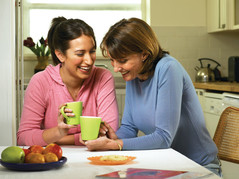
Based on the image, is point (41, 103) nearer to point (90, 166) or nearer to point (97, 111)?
point (97, 111)

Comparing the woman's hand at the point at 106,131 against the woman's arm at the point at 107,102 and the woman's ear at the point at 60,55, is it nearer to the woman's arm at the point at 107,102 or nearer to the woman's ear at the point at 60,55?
the woman's arm at the point at 107,102

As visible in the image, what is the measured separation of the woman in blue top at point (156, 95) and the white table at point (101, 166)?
0.41 feet

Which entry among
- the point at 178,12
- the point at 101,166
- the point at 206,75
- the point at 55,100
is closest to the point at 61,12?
the point at 178,12

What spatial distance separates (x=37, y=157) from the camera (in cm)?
122

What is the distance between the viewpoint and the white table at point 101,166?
1162 mm

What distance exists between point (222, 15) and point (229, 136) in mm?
2595

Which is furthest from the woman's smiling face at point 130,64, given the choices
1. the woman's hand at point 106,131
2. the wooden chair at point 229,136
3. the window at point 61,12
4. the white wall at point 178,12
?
the window at point 61,12

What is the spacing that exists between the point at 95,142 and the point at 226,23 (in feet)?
9.92

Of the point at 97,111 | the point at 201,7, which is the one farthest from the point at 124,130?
the point at 201,7

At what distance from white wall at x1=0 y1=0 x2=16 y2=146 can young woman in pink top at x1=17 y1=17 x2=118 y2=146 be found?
0.29 ft

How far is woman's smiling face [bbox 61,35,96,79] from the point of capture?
1.94m

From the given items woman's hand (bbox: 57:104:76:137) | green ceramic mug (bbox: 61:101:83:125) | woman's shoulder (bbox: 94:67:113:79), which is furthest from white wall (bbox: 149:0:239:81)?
green ceramic mug (bbox: 61:101:83:125)

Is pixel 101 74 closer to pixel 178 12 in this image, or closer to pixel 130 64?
pixel 130 64

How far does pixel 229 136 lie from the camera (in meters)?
1.88
